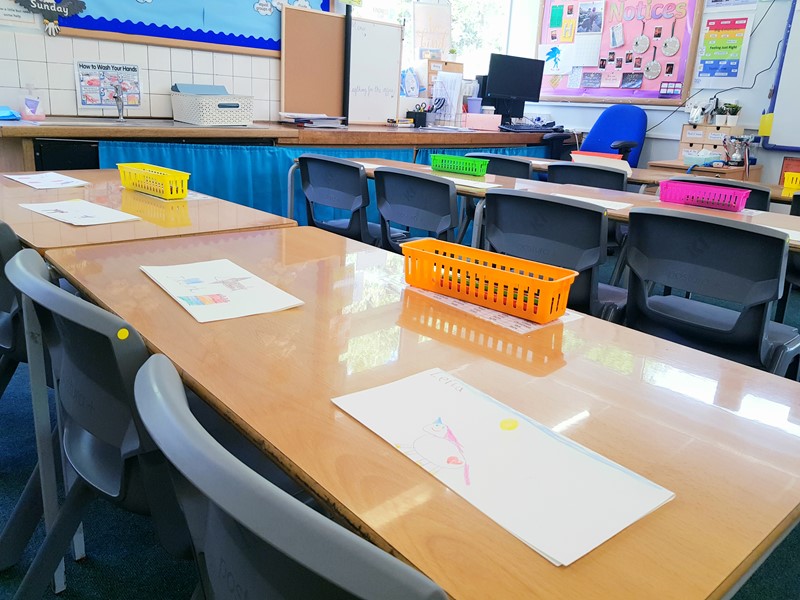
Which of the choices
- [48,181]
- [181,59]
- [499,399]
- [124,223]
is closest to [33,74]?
[181,59]

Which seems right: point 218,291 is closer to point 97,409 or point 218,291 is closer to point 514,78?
point 97,409

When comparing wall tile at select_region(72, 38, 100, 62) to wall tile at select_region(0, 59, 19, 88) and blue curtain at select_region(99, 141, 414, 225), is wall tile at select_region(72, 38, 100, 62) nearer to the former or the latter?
wall tile at select_region(0, 59, 19, 88)

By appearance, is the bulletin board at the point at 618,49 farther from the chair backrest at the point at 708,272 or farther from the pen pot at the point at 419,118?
the chair backrest at the point at 708,272

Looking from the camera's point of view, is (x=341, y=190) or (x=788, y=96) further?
(x=788, y=96)

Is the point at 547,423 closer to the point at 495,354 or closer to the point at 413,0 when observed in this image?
the point at 495,354

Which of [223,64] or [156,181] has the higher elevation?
[223,64]

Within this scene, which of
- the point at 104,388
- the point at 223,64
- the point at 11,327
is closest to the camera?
the point at 104,388

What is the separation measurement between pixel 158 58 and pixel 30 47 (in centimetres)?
72

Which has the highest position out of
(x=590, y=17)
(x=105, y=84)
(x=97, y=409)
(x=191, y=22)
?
(x=590, y=17)

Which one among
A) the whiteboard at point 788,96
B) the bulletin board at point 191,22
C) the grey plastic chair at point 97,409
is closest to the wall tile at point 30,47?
the bulletin board at point 191,22

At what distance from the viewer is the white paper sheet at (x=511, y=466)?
2.07 feet

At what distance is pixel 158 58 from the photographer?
399 centimetres

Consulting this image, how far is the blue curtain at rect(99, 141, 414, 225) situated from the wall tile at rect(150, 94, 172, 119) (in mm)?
607

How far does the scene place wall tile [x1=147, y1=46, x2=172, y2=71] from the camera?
3957 millimetres
